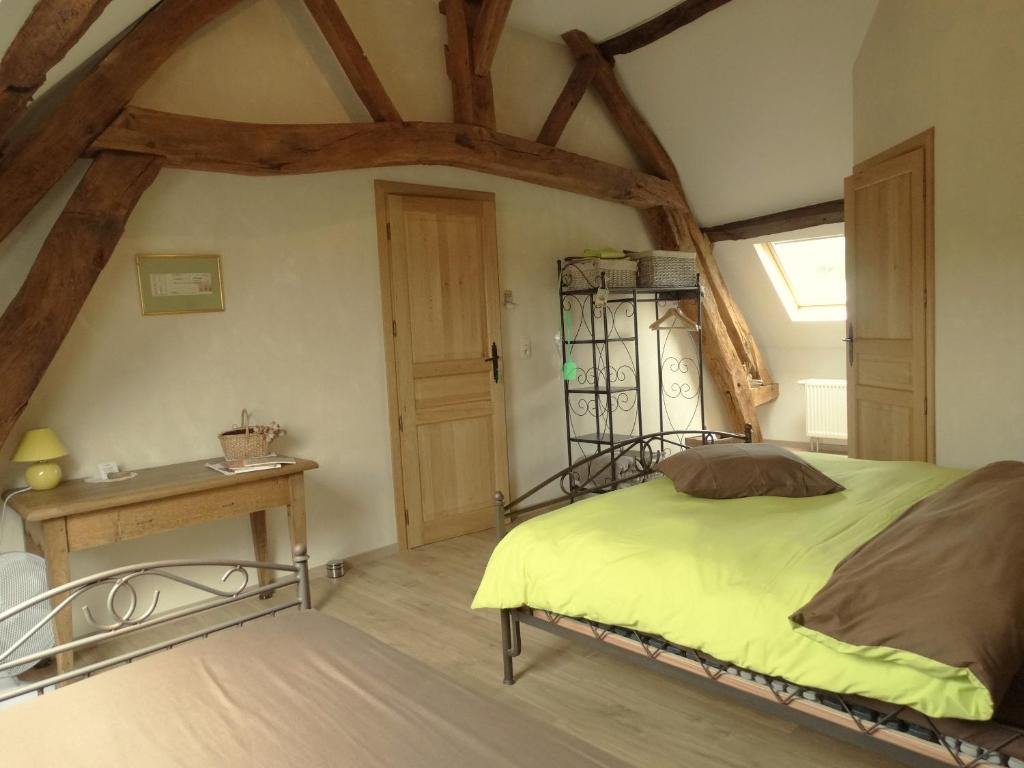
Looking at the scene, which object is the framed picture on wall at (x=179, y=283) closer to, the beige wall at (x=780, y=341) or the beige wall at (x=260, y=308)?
the beige wall at (x=260, y=308)

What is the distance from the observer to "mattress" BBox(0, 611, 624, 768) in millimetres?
1264

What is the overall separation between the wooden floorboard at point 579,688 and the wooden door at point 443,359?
2.26ft

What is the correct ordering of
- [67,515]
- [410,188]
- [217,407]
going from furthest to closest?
1. [410,188]
2. [217,407]
3. [67,515]

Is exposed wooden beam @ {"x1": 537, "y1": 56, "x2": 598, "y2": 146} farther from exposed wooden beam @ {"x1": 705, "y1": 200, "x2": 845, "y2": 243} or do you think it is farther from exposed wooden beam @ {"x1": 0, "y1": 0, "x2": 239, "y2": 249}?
exposed wooden beam @ {"x1": 0, "y1": 0, "x2": 239, "y2": 249}

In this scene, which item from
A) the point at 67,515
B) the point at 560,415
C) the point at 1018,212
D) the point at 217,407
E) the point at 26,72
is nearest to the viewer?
the point at 26,72

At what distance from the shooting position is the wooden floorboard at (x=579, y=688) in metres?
→ 2.15

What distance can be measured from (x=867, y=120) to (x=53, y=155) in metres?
4.11

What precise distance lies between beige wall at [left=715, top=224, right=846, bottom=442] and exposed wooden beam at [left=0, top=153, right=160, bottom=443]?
4.68 metres

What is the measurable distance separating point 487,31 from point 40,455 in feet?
10.3


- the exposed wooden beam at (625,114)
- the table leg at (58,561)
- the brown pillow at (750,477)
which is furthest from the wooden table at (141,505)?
the exposed wooden beam at (625,114)

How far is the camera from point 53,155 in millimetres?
2898

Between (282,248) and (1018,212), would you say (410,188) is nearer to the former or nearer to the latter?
(282,248)

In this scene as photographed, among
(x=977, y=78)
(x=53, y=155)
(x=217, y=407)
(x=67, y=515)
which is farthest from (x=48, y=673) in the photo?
(x=977, y=78)

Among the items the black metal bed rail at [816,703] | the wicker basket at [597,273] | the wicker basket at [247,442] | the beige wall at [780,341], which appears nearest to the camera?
the black metal bed rail at [816,703]
